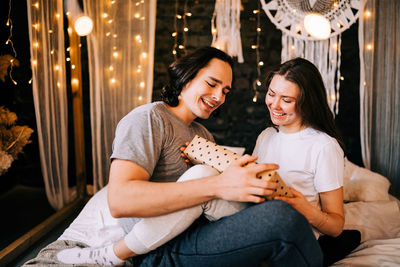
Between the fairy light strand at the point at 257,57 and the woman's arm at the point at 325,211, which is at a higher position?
the fairy light strand at the point at 257,57

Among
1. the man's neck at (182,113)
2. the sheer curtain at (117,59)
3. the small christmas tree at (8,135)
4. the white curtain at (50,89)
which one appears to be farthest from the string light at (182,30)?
the man's neck at (182,113)

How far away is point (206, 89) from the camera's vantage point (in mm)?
1509

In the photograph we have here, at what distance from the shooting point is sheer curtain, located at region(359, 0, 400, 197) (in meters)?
2.43

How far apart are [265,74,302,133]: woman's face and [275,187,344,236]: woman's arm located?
0.40 meters

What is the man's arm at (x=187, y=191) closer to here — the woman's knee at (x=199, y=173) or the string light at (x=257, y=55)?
the woman's knee at (x=199, y=173)

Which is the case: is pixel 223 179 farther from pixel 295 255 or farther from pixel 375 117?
pixel 375 117

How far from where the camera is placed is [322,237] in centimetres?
144

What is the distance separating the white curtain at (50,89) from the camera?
2.14 metres

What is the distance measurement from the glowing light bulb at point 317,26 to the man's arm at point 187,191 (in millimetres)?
2023

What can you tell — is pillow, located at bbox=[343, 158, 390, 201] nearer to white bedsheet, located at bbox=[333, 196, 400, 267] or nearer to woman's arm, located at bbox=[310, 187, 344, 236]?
white bedsheet, located at bbox=[333, 196, 400, 267]

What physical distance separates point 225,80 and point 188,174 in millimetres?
609

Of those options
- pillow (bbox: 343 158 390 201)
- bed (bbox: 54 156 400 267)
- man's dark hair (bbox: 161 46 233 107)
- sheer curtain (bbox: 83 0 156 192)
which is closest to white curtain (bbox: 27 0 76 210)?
sheer curtain (bbox: 83 0 156 192)

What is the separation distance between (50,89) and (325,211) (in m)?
2.12

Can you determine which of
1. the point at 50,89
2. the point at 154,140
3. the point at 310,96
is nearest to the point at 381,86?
the point at 310,96
